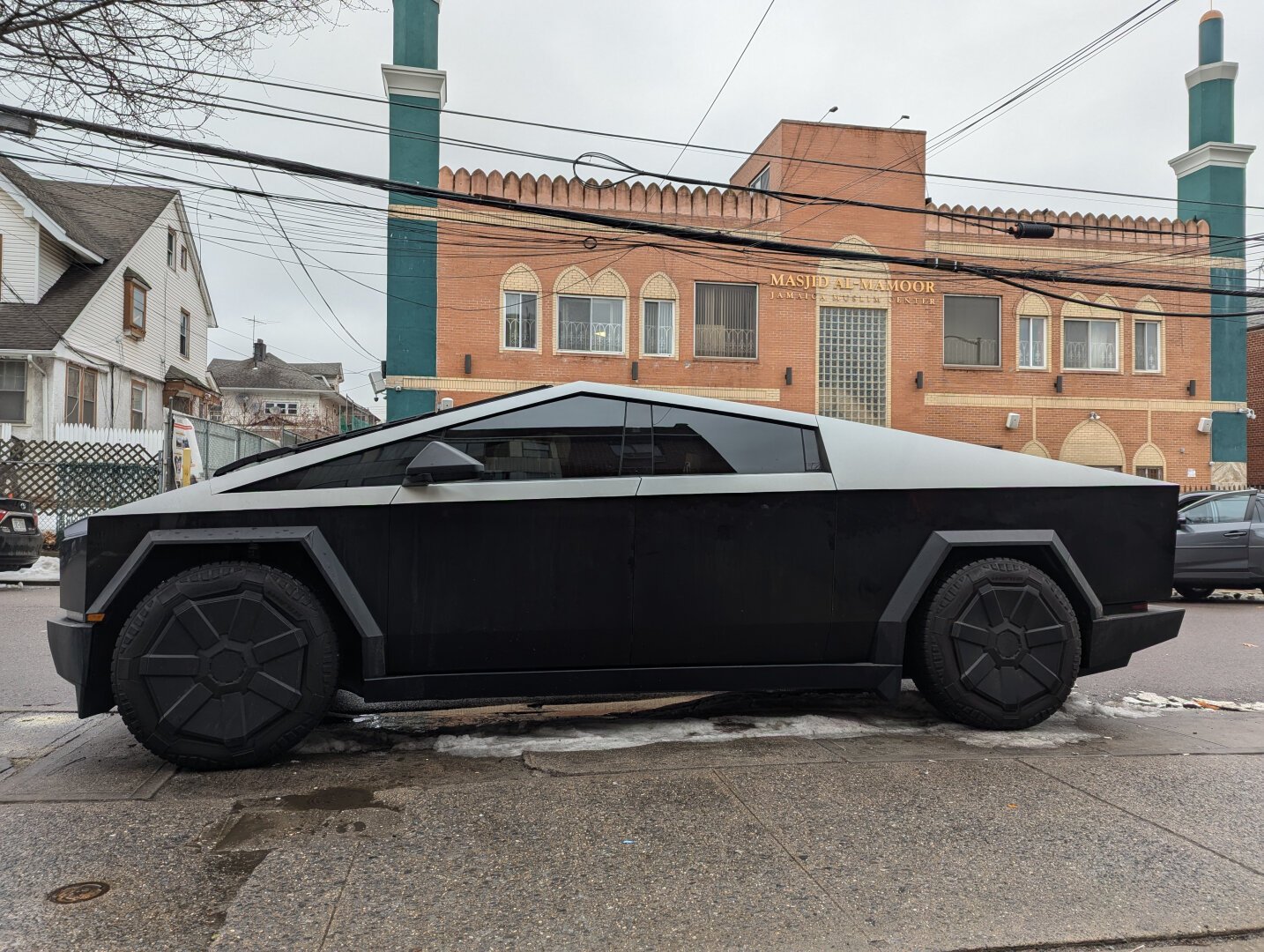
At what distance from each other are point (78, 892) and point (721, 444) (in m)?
2.82

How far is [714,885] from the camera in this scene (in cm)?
255

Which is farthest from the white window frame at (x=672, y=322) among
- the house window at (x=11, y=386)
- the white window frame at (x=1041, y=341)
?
the house window at (x=11, y=386)

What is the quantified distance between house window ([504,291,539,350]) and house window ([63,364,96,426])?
11290 mm

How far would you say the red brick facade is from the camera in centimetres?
1833

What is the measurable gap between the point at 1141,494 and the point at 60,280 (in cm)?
2571

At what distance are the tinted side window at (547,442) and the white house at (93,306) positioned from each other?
20865 mm

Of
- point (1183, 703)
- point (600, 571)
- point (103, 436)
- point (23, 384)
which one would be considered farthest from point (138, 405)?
point (1183, 703)

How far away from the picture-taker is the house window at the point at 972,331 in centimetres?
2042

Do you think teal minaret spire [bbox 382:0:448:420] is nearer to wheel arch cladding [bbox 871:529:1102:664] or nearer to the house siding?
the house siding

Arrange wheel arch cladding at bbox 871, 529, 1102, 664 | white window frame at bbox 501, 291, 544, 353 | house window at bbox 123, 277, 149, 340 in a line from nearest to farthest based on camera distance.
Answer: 1. wheel arch cladding at bbox 871, 529, 1102, 664
2. white window frame at bbox 501, 291, 544, 353
3. house window at bbox 123, 277, 149, 340

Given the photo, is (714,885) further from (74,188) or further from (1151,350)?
(74,188)

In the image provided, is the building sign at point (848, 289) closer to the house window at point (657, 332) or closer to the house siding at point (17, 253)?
the house window at point (657, 332)

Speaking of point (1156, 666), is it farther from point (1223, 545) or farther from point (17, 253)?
point (17, 253)

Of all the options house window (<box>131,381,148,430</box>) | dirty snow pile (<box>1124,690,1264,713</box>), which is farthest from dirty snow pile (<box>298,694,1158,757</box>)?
house window (<box>131,381,148,430</box>)
